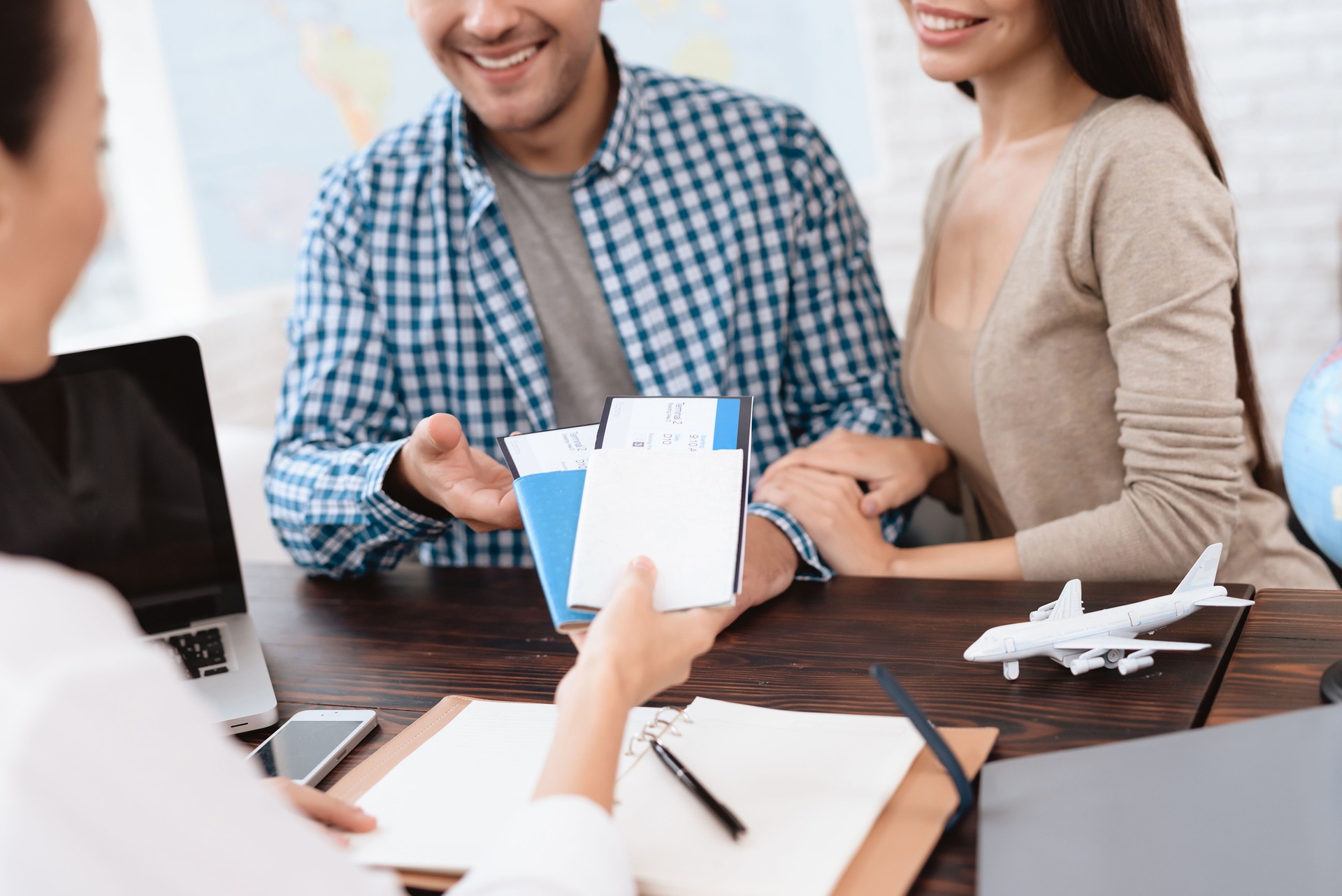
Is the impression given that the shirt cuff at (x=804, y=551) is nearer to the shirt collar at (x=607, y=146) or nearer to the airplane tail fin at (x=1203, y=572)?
the airplane tail fin at (x=1203, y=572)

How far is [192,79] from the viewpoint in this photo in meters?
3.24

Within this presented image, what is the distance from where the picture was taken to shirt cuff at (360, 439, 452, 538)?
1.21m

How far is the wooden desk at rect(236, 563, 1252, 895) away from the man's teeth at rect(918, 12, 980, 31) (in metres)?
0.66

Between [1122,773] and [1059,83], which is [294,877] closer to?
[1122,773]

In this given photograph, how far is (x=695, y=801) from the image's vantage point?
703 millimetres

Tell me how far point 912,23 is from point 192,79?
8.31 feet

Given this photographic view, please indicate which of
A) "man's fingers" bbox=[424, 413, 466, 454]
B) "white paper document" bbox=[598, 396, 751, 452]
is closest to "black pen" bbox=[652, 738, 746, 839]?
"white paper document" bbox=[598, 396, 751, 452]

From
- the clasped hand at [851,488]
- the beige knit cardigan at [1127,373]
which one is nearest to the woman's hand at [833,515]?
the clasped hand at [851,488]

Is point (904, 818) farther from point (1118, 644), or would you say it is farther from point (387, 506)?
point (387, 506)

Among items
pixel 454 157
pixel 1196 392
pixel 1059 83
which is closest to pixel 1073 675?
pixel 1196 392

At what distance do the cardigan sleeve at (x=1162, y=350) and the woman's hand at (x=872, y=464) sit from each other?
0.19m

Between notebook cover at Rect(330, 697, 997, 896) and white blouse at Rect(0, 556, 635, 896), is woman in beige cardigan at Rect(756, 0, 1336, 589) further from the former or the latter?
white blouse at Rect(0, 556, 635, 896)

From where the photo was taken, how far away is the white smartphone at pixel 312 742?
825 mm

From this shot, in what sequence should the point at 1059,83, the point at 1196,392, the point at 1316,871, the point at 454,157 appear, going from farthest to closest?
the point at 454,157, the point at 1059,83, the point at 1196,392, the point at 1316,871
